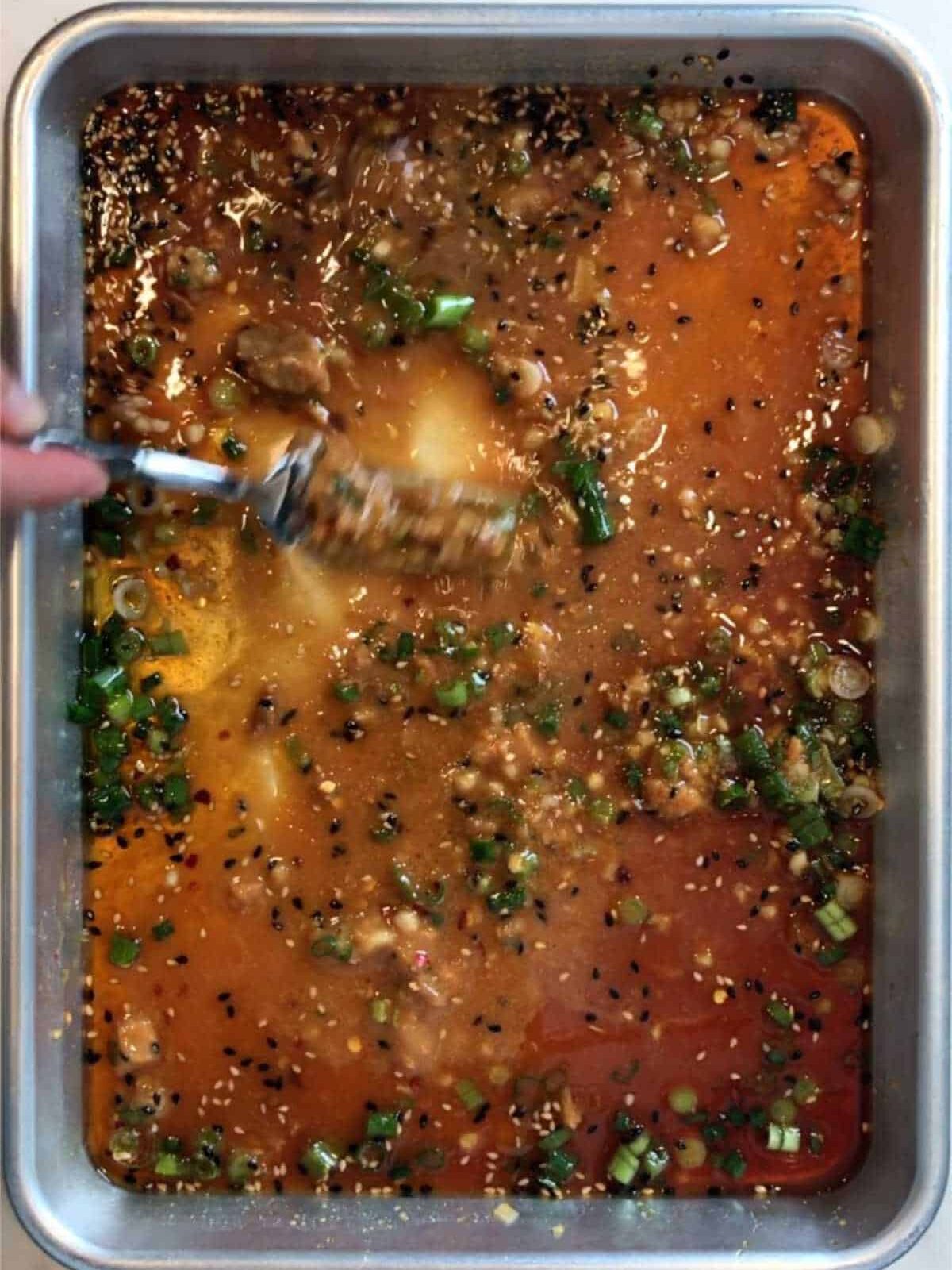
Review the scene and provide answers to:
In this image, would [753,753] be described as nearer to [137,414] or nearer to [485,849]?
[485,849]

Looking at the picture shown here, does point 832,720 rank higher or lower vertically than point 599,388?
lower

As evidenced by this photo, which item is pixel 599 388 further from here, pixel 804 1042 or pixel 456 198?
pixel 804 1042

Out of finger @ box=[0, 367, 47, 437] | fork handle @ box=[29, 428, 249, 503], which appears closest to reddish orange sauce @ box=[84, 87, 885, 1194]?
fork handle @ box=[29, 428, 249, 503]

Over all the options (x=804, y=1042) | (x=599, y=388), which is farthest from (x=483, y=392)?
(x=804, y=1042)

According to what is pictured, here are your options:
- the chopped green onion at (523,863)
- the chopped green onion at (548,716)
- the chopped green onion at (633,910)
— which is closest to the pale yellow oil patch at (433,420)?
the chopped green onion at (548,716)

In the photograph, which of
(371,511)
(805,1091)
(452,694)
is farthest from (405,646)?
(805,1091)

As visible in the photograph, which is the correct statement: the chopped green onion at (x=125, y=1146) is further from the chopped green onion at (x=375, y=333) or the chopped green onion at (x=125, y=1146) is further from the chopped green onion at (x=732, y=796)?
→ the chopped green onion at (x=375, y=333)
